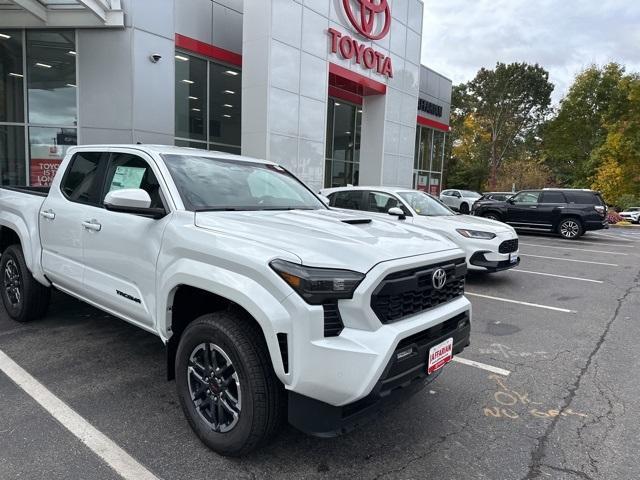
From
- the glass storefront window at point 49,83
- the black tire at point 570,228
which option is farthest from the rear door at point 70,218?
the black tire at point 570,228

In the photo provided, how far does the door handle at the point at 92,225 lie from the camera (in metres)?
3.61

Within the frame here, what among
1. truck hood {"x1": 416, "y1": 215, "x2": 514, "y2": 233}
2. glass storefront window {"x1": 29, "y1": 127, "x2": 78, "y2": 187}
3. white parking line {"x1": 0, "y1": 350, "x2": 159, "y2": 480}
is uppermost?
glass storefront window {"x1": 29, "y1": 127, "x2": 78, "y2": 187}

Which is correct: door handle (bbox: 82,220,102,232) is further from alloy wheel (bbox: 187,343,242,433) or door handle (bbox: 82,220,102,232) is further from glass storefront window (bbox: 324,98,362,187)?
glass storefront window (bbox: 324,98,362,187)

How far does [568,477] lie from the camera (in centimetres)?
267

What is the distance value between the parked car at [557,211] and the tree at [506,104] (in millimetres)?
35512

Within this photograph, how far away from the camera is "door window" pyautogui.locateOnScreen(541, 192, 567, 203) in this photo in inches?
657

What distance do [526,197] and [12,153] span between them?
16701 millimetres

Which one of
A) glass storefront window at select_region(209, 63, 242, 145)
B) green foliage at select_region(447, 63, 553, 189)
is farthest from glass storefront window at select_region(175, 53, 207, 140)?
green foliage at select_region(447, 63, 553, 189)

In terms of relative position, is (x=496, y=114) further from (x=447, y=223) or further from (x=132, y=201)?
(x=132, y=201)

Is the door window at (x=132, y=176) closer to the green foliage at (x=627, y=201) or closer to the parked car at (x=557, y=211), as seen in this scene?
the parked car at (x=557, y=211)

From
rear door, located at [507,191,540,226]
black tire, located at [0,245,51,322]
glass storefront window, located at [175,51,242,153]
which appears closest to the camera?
black tire, located at [0,245,51,322]

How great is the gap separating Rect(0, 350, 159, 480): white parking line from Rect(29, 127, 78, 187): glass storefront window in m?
9.58

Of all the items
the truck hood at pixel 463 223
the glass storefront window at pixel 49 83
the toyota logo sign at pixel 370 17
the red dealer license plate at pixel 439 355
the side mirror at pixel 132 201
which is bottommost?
the red dealer license plate at pixel 439 355

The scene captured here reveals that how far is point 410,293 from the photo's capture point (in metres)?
2.67
